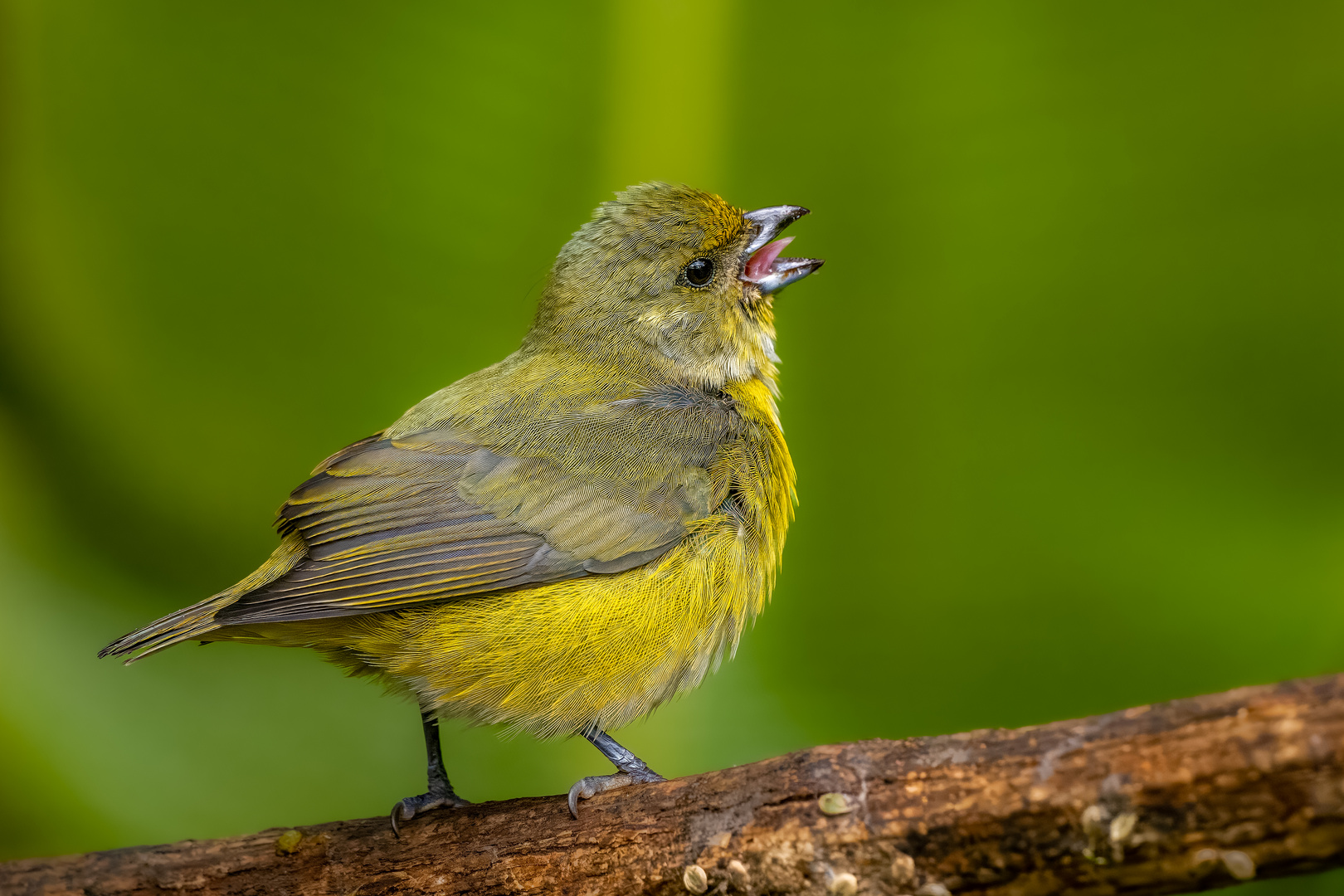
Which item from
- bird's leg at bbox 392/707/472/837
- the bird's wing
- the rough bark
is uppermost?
the bird's wing

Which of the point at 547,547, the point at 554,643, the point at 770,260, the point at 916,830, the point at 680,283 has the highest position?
the point at 770,260

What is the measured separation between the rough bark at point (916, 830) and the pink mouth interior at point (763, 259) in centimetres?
177

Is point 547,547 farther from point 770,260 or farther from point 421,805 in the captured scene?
point 770,260

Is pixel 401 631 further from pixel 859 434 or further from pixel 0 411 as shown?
pixel 0 411

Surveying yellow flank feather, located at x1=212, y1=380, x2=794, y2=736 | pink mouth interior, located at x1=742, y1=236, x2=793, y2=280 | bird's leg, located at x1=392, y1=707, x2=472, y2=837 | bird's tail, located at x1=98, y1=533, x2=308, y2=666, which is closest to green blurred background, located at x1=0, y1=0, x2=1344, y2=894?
pink mouth interior, located at x1=742, y1=236, x2=793, y2=280

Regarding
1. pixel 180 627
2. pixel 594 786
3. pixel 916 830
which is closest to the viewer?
pixel 916 830

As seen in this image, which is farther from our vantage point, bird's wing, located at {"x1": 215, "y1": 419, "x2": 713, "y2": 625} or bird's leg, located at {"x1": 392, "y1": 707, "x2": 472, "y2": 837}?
bird's leg, located at {"x1": 392, "y1": 707, "x2": 472, "y2": 837}

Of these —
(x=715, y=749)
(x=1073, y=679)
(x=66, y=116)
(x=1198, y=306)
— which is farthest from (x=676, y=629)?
(x=66, y=116)

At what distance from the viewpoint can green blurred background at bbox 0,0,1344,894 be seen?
303 cm

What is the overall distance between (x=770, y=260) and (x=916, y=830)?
7.08 feet

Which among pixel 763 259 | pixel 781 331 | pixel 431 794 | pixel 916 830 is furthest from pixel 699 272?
pixel 916 830

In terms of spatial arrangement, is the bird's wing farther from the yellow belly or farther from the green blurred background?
the green blurred background

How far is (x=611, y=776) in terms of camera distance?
7.95 feet

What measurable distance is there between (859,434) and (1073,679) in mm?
984
